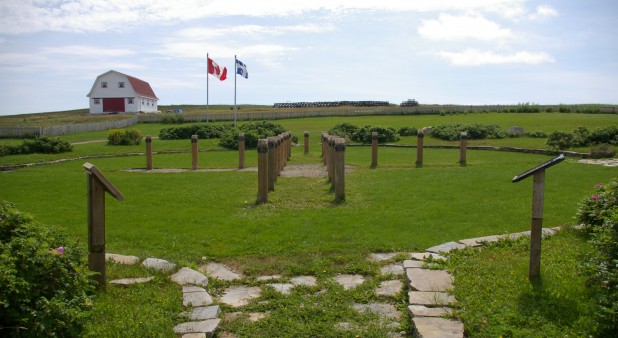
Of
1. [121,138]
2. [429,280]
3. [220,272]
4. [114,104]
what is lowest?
[220,272]

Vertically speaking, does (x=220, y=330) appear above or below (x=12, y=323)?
below

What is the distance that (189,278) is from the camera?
19.9ft

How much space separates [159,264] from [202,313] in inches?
64.1

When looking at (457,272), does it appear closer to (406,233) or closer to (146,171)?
(406,233)

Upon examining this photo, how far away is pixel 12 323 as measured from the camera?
382 cm

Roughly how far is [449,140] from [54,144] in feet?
63.2

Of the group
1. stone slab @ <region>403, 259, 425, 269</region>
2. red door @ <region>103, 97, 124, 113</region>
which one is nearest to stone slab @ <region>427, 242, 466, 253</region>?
stone slab @ <region>403, 259, 425, 269</region>

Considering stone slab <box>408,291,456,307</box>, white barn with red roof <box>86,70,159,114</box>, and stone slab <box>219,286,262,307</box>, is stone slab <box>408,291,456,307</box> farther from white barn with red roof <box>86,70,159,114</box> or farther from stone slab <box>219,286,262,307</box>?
white barn with red roof <box>86,70,159,114</box>

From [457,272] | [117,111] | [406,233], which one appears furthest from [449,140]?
[117,111]

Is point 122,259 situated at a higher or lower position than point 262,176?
lower

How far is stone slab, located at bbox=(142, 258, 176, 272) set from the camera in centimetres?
634

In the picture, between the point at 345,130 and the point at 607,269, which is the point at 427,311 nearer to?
the point at 607,269

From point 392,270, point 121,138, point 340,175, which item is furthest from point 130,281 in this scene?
point 121,138

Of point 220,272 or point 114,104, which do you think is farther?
point 114,104
